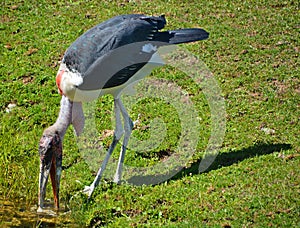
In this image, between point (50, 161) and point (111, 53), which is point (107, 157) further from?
point (111, 53)

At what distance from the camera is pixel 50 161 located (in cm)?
722

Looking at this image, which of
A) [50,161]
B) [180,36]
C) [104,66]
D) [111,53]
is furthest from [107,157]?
[180,36]

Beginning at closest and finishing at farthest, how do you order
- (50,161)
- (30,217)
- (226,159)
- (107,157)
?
(50,161), (30,217), (107,157), (226,159)

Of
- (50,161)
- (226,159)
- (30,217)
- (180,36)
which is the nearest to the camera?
(50,161)

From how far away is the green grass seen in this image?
7188mm

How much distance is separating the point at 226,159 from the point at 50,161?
2.24 meters

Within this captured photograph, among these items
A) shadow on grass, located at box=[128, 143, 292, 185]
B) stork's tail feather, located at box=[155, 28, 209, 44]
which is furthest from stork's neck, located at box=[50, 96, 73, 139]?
stork's tail feather, located at box=[155, 28, 209, 44]

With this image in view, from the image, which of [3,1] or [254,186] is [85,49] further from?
[3,1]

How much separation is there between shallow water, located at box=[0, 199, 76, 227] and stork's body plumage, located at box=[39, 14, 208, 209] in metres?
0.14

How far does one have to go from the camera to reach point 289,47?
35.8 ft

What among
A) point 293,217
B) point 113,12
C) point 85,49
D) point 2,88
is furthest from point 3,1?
point 293,217

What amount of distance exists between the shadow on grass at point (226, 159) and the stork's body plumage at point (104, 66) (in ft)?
1.13

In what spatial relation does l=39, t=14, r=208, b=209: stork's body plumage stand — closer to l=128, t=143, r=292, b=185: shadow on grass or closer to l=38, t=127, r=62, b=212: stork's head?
l=38, t=127, r=62, b=212: stork's head

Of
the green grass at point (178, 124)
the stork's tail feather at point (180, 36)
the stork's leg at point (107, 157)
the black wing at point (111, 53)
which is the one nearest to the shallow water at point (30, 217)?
the green grass at point (178, 124)
